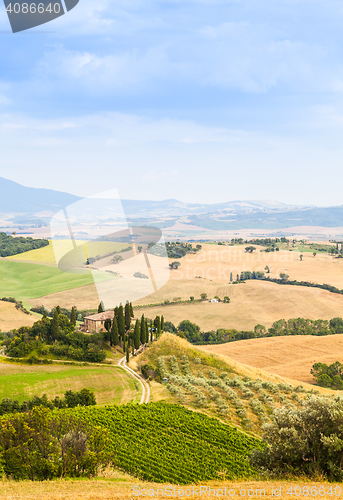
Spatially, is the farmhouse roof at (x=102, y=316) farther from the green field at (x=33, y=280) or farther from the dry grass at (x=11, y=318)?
the green field at (x=33, y=280)

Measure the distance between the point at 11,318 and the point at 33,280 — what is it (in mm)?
41690

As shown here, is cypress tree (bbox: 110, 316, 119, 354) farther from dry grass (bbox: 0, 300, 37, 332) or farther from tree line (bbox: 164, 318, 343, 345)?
dry grass (bbox: 0, 300, 37, 332)

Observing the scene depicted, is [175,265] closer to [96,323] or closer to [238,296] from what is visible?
[238,296]

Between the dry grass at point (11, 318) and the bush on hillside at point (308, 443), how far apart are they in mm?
66860

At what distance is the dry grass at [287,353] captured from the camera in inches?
2363

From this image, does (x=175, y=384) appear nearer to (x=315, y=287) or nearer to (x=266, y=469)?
(x=266, y=469)

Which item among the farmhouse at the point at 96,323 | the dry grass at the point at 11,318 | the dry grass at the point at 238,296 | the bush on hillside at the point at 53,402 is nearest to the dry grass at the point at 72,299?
the dry grass at the point at 238,296

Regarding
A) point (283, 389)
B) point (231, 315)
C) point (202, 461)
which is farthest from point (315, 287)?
point (202, 461)

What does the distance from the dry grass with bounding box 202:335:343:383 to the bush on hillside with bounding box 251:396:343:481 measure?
4011cm

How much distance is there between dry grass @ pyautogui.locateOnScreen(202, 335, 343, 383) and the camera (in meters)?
60.0

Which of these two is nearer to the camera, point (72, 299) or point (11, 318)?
point (11, 318)

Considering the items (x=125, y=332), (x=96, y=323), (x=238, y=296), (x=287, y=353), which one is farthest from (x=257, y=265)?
(x=96, y=323)

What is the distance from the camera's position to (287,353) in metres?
67.2

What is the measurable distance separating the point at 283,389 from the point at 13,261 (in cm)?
12192
